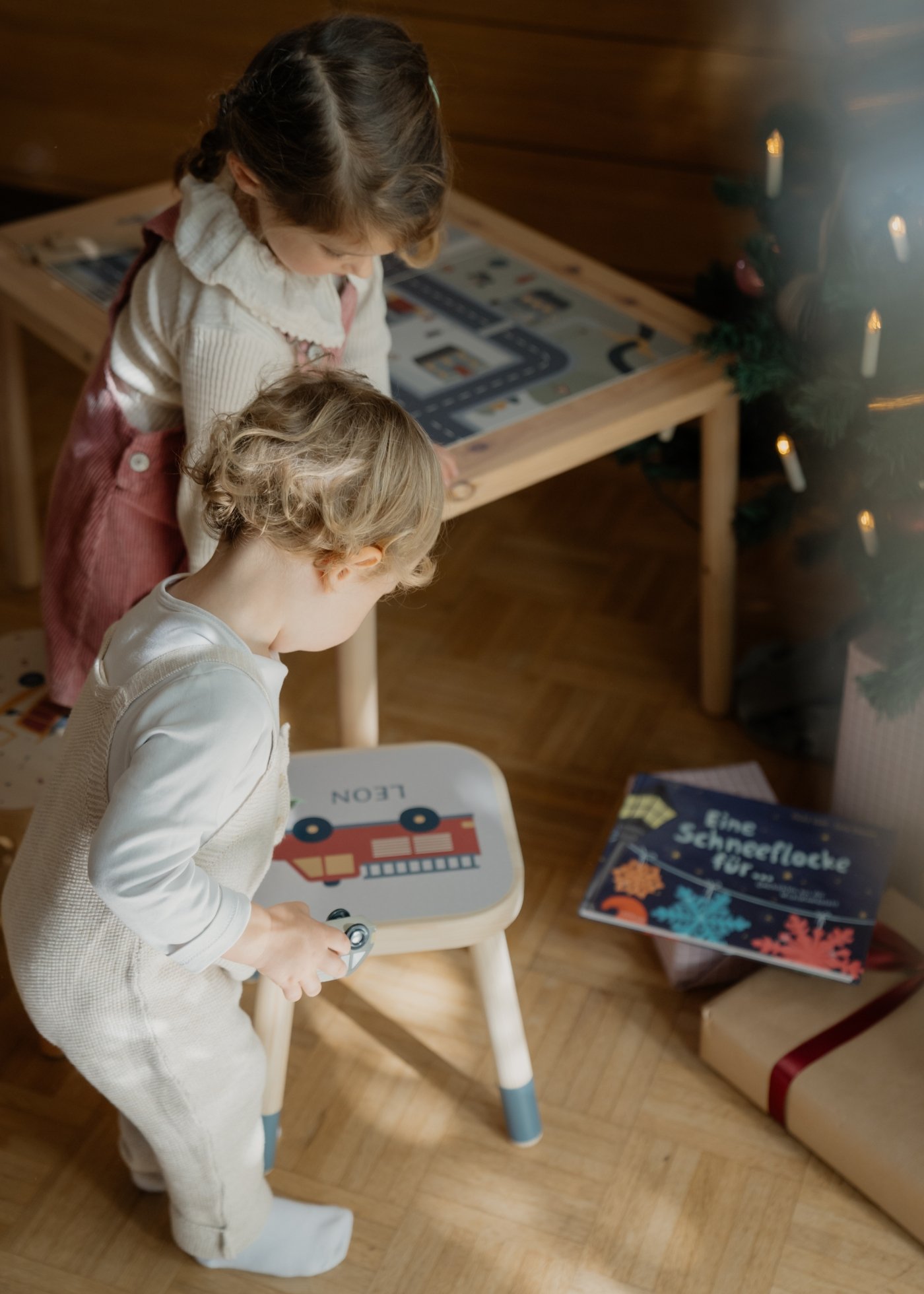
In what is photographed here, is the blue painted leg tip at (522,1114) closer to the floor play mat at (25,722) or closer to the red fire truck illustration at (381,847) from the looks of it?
the red fire truck illustration at (381,847)

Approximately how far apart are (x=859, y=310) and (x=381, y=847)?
73 cm

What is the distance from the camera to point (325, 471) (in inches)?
36.5

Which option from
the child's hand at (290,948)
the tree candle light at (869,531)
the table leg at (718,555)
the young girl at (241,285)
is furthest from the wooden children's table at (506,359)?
the child's hand at (290,948)

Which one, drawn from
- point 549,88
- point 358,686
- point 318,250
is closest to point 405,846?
point 358,686

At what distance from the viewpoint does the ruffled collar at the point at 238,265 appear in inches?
48.2

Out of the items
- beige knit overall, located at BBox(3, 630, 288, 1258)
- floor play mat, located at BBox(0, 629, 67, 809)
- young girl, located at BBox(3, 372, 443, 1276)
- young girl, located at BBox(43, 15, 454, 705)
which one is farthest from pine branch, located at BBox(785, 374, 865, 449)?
floor play mat, located at BBox(0, 629, 67, 809)

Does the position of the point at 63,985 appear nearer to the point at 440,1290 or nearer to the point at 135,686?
the point at 135,686

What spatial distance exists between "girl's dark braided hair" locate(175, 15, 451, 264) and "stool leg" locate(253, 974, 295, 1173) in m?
0.64

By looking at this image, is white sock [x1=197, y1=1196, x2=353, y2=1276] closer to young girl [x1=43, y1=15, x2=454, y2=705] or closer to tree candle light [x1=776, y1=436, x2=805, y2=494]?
young girl [x1=43, y1=15, x2=454, y2=705]

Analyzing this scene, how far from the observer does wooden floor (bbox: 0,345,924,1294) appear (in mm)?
1282

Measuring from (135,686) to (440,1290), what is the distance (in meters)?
0.68

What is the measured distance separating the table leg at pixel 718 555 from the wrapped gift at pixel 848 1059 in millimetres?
477

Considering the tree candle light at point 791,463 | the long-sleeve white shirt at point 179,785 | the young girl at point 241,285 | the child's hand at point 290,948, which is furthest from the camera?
the tree candle light at point 791,463

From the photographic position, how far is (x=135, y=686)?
37.1 inches
